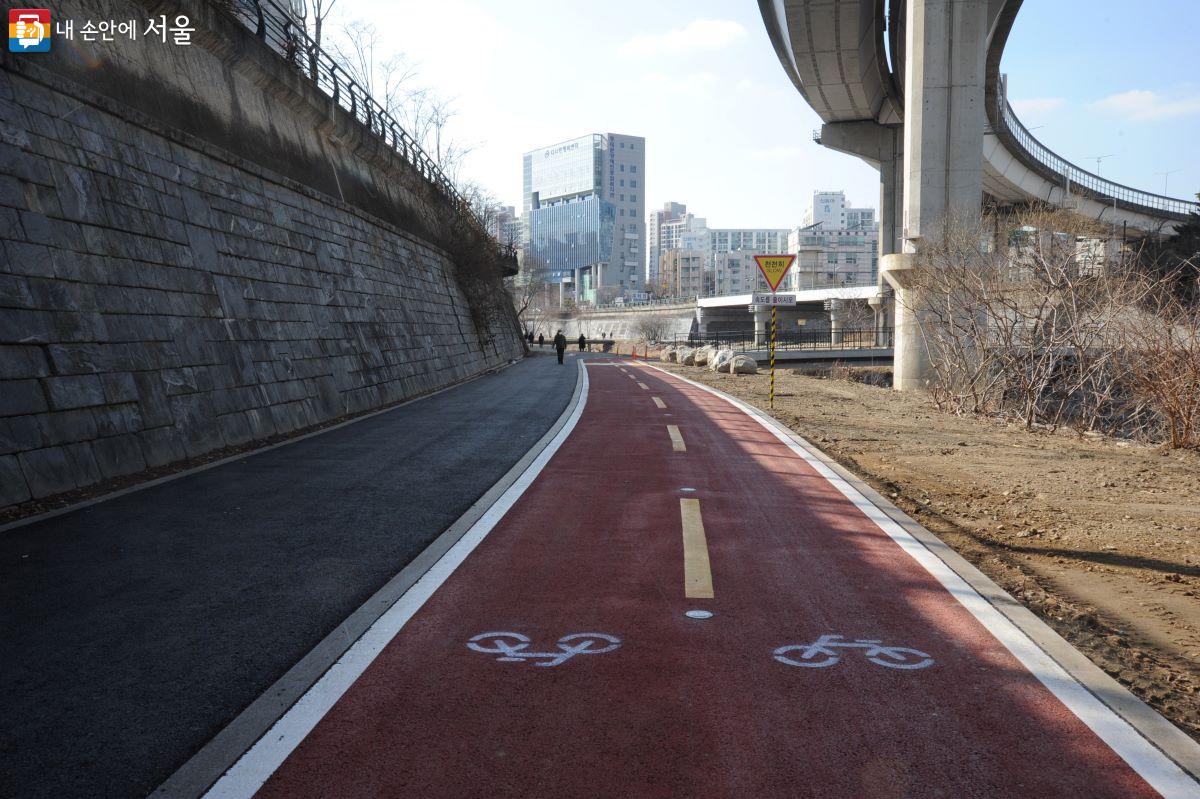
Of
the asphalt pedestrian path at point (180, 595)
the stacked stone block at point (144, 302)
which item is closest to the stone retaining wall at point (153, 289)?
the stacked stone block at point (144, 302)

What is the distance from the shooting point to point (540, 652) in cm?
422

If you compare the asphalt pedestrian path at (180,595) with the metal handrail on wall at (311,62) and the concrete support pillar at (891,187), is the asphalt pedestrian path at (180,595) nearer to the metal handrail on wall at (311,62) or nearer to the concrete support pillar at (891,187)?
the metal handrail on wall at (311,62)

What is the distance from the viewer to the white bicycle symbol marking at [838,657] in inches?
162

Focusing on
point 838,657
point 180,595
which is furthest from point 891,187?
point 180,595

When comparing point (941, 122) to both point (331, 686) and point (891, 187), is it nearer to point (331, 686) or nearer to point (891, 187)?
point (331, 686)

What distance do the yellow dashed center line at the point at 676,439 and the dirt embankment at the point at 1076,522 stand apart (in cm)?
218

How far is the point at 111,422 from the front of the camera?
881 centimetres

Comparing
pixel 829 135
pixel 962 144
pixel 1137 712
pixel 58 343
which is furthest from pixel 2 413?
pixel 829 135

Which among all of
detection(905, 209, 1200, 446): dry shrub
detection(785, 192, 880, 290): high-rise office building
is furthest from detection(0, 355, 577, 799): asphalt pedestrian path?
detection(785, 192, 880, 290): high-rise office building

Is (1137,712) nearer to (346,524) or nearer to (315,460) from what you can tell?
(346,524)

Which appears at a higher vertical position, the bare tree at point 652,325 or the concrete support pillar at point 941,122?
the concrete support pillar at point 941,122

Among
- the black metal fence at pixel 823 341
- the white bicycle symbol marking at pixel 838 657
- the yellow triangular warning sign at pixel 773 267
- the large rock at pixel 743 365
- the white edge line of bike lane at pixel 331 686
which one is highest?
the yellow triangular warning sign at pixel 773 267

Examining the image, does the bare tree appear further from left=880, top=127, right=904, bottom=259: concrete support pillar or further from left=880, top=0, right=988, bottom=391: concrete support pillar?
left=880, top=0, right=988, bottom=391: concrete support pillar

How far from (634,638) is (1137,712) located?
2.41 m
